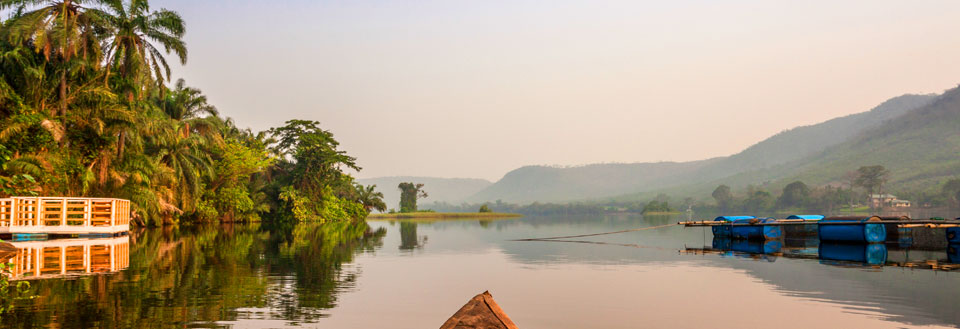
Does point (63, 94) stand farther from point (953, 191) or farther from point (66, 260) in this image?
point (953, 191)

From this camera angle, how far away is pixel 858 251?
30734mm

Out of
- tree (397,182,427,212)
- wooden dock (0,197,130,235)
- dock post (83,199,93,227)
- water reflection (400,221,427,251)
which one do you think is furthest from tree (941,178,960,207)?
dock post (83,199,93,227)

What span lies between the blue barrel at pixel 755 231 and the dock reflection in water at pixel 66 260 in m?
34.0

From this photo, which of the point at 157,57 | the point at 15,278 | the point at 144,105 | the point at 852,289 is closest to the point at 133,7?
the point at 157,57

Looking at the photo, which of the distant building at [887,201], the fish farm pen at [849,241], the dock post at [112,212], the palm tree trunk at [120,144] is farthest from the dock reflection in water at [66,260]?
the distant building at [887,201]

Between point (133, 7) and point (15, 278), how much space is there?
35.7 meters

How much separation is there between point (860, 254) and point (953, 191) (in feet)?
525

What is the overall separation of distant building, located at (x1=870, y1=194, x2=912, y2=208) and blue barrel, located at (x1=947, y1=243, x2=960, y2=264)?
511 ft

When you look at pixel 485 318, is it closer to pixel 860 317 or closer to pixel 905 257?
pixel 860 317

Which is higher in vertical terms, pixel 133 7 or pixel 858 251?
pixel 133 7

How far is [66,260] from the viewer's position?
69.6ft

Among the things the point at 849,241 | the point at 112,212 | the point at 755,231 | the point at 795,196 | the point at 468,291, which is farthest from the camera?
the point at 795,196

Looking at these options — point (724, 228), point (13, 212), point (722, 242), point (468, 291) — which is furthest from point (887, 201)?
point (13, 212)

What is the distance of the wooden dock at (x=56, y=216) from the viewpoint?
3138cm
